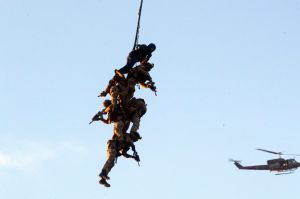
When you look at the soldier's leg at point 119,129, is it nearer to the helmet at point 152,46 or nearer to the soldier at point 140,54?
the soldier at point 140,54

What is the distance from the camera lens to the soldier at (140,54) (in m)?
14.4

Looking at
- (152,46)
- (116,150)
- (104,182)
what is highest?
(152,46)

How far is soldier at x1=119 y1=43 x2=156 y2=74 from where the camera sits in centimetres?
1436

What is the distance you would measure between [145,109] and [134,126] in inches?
26.5

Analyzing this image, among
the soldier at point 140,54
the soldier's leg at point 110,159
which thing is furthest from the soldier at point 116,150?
the soldier at point 140,54

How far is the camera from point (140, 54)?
1454 cm

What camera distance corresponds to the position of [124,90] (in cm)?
1389

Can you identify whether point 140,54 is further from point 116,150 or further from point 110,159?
point 110,159

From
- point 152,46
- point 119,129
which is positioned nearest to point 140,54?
point 152,46

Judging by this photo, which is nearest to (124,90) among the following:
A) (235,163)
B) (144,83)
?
(144,83)

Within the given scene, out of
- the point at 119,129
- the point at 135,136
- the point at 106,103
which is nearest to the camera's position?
the point at 135,136

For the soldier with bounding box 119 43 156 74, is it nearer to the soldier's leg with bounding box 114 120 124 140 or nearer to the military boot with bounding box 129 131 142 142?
the soldier's leg with bounding box 114 120 124 140

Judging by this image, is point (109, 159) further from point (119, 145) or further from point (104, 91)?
point (104, 91)

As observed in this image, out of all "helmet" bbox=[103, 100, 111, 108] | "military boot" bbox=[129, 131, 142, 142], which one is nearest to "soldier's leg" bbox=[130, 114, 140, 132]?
"military boot" bbox=[129, 131, 142, 142]
